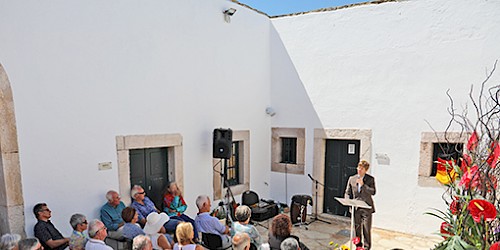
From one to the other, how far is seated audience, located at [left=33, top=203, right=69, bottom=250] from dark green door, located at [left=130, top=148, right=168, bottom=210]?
1.19 metres

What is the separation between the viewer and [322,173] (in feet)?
19.5

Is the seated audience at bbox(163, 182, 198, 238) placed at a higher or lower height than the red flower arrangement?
lower

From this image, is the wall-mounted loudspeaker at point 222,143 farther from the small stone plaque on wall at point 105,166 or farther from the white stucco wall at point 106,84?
the small stone plaque on wall at point 105,166

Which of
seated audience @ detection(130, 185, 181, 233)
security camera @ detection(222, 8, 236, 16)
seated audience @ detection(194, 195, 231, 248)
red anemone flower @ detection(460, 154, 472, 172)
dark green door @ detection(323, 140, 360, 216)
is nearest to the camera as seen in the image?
red anemone flower @ detection(460, 154, 472, 172)

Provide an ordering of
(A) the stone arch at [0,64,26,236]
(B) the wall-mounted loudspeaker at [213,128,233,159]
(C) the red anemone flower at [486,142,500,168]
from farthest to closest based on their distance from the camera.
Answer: (B) the wall-mounted loudspeaker at [213,128,233,159] < (A) the stone arch at [0,64,26,236] < (C) the red anemone flower at [486,142,500,168]

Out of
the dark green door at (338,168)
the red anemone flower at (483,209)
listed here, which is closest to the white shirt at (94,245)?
the red anemone flower at (483,209)

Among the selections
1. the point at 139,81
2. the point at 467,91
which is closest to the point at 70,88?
the point at 139,81

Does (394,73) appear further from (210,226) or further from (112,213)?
(112,213)

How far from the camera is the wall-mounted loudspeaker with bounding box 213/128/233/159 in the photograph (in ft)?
16.3

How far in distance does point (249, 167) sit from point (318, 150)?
1366mm

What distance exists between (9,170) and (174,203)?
2.00 meters

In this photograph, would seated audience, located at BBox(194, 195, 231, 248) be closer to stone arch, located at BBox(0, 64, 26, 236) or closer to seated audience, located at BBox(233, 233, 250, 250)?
seated audience, located at BBox(233, 233, 250, 250)

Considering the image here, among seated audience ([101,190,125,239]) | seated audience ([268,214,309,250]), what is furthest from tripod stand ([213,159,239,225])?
seated audience ([268,214,309,250])

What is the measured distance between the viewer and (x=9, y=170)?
3059 millimetres
